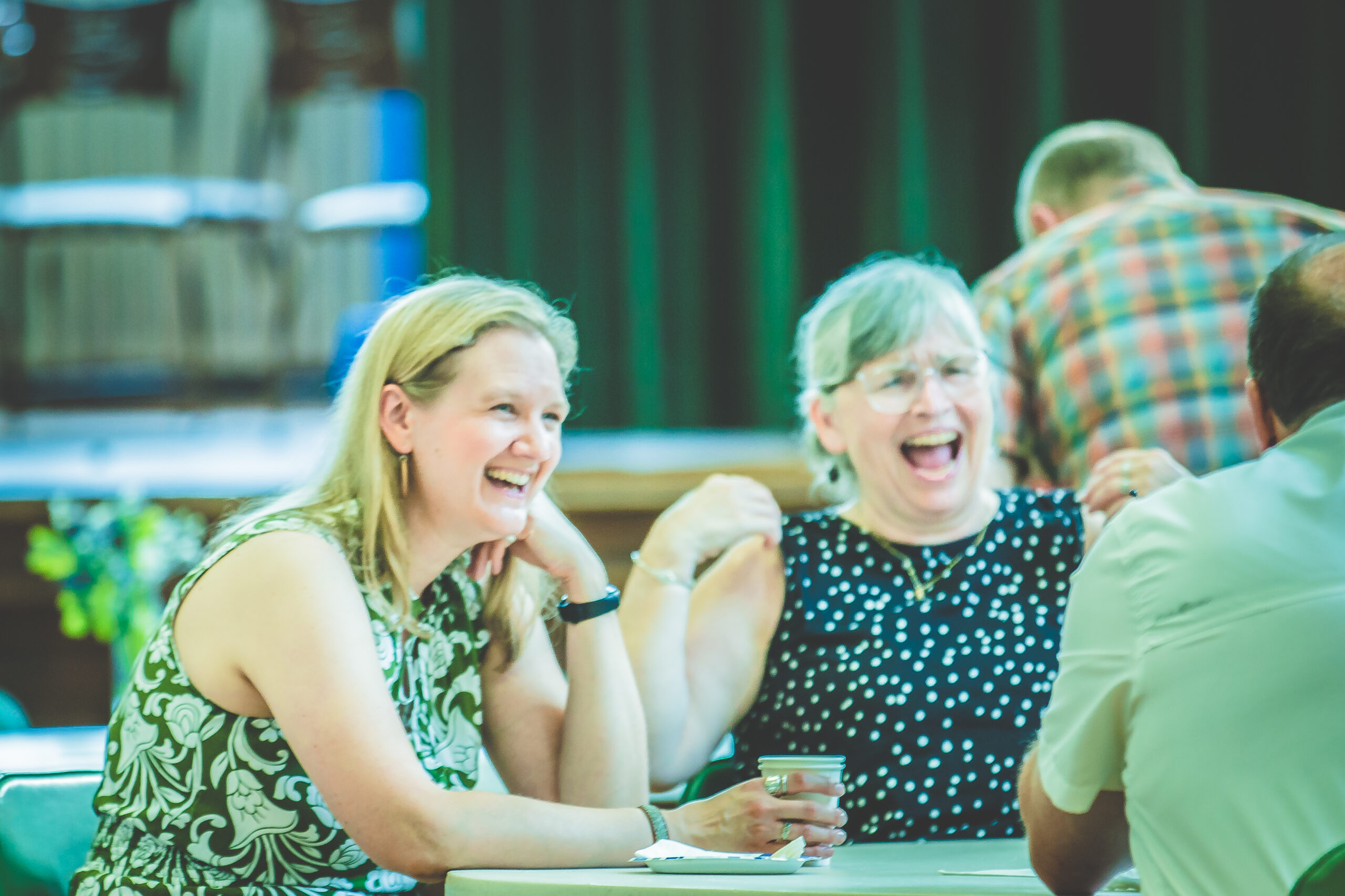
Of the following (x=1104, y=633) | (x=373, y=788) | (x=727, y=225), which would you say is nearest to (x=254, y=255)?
(x=727, y=225)

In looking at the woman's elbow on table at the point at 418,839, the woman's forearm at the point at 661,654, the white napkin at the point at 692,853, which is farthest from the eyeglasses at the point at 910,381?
the woman's elbow on table at the point at 418,839

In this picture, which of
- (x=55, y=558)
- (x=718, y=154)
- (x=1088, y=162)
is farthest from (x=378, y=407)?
(x=718, y=154)

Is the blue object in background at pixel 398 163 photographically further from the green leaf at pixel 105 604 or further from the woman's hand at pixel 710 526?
the woman's hand at pixel 710 526

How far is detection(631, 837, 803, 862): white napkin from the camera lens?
1.23 meters

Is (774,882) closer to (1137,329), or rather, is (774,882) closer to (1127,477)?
(1127,477)

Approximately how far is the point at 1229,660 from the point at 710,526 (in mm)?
993

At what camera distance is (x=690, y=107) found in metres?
5.18

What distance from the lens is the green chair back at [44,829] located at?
1.50 metres

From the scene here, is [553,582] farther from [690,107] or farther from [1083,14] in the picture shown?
[1083,14]

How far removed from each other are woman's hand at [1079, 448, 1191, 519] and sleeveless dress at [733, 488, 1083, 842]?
7cm

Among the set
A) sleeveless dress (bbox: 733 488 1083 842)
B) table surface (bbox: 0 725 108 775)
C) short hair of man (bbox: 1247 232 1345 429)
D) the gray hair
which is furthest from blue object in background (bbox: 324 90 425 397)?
short hair of man (bbox: 1247 232 1345 429)

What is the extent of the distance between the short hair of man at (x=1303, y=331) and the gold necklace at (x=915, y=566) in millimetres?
858

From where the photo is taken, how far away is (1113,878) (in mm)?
1241

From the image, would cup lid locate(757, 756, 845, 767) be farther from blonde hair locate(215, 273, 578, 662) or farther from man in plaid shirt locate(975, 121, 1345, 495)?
man in plaid shirt locate(975, 121, 1345, 495)
